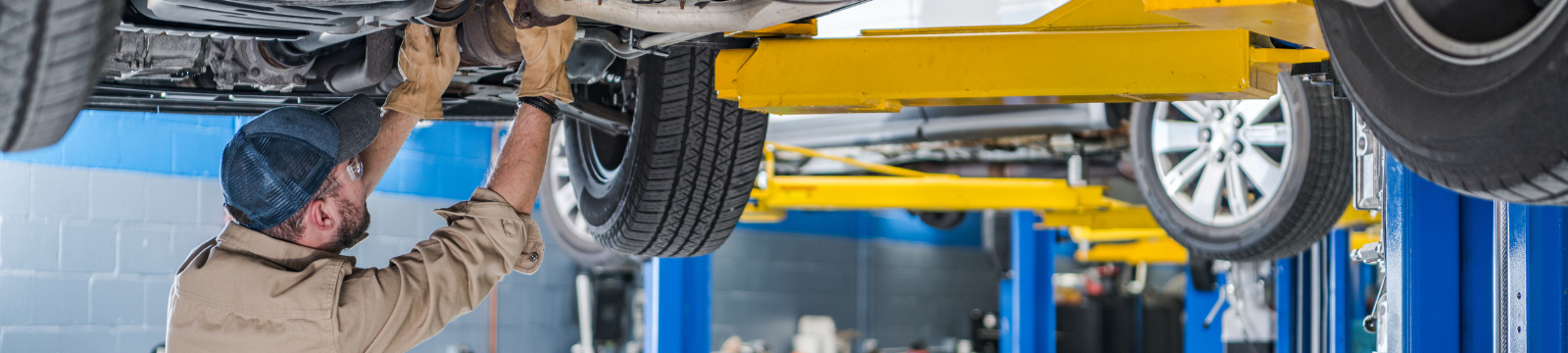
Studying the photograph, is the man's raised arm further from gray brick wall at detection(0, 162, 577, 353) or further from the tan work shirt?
gray brick wall at detection(0, 162, 577, 353)

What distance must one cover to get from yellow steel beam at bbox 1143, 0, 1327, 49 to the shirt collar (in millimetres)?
1344

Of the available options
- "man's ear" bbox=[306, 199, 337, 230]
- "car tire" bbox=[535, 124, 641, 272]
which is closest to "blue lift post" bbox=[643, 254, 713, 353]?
"car tire" bbox=[535, 124, 641, 272]

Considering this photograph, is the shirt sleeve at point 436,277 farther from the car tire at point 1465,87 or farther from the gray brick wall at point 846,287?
the gray brick wall at point 846,287

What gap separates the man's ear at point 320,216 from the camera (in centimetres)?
188

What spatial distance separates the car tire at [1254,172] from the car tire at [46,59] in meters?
2.86

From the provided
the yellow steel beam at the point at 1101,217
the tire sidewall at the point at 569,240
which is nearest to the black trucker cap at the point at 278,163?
the tire sidewall at the point at 569,240

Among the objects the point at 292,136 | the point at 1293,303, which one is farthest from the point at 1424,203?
the point at 1293,303

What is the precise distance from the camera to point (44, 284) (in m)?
5.80

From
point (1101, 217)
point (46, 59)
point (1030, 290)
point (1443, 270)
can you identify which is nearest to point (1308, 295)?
point (1101, 217)

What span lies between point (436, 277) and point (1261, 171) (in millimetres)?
2578

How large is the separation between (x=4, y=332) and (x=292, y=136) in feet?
16.2

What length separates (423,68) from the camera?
206 centimetres

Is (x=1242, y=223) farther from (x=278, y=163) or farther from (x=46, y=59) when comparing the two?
(x=46, y=59)

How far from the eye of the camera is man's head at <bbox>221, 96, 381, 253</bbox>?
179 centimetres
